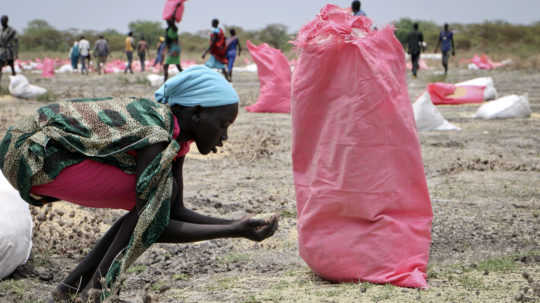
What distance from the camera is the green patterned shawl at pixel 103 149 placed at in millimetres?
1997

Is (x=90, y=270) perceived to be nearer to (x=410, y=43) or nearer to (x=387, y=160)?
(x=387, y=160)

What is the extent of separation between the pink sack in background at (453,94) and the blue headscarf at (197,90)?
8197 mm

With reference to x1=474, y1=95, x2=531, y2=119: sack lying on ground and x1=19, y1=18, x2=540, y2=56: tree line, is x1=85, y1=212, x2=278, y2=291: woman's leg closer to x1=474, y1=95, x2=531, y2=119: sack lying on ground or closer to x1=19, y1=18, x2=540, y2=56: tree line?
x1=474, y1=95, x2=531, y2=119: sack lying on ground

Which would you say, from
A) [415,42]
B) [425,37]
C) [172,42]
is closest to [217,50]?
[172,42]

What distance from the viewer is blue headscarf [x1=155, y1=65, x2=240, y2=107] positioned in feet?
7.02

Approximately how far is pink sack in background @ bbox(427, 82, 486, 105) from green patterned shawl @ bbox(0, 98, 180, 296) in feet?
27.5

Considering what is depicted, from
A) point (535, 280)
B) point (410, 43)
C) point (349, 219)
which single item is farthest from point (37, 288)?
point (410, 43)

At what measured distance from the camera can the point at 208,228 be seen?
82.6 inches

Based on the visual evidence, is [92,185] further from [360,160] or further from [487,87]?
[487,87]

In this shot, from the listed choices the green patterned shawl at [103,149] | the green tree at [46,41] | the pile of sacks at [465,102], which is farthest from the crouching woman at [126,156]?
the green tree at [46,41]

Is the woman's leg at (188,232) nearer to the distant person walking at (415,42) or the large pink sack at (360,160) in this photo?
the large pink sack at (360,160)

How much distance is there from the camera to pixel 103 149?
2.02 metres

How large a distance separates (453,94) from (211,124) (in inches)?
340

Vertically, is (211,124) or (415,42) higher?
(211,124)
